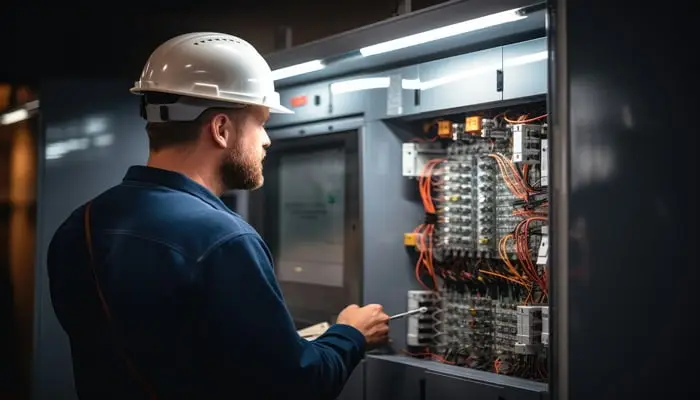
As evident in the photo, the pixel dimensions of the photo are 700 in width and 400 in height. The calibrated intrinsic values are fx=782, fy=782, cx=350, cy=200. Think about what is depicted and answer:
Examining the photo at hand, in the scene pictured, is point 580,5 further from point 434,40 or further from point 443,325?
point 443,325

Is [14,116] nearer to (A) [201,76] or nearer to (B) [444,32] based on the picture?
(A) [201,76]

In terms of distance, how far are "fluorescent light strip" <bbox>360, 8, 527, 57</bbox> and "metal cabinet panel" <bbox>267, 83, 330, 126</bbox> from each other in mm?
400

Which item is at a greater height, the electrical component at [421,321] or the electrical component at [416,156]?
the electrical component at [416,156]

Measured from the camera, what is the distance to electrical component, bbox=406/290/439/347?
8.16 feet

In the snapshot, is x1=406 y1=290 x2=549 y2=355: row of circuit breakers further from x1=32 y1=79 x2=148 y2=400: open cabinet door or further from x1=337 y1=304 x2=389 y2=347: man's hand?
x1=32 y1=79 x2=148 y2=400: open cabinet door

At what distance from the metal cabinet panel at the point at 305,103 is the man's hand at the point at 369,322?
1101 millimetres

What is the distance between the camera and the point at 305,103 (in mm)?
2768

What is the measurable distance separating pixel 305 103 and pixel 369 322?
1.25 metres

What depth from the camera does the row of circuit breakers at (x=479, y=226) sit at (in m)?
2.10

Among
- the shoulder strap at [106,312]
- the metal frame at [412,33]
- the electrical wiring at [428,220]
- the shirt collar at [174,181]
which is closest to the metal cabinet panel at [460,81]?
the metal frame at [412,33]

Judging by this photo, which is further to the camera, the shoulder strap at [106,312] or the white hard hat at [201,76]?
the white hard hat at [201,76]

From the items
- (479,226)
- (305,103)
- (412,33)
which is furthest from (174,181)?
(305,103)

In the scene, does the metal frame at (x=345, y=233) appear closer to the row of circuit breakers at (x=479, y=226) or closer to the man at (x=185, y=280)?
the row of circuit breakers at (x=479, y=226)

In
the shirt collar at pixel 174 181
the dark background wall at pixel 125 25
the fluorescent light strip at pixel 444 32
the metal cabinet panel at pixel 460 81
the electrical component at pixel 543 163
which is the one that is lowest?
the shirt collar at pixel 174 181
